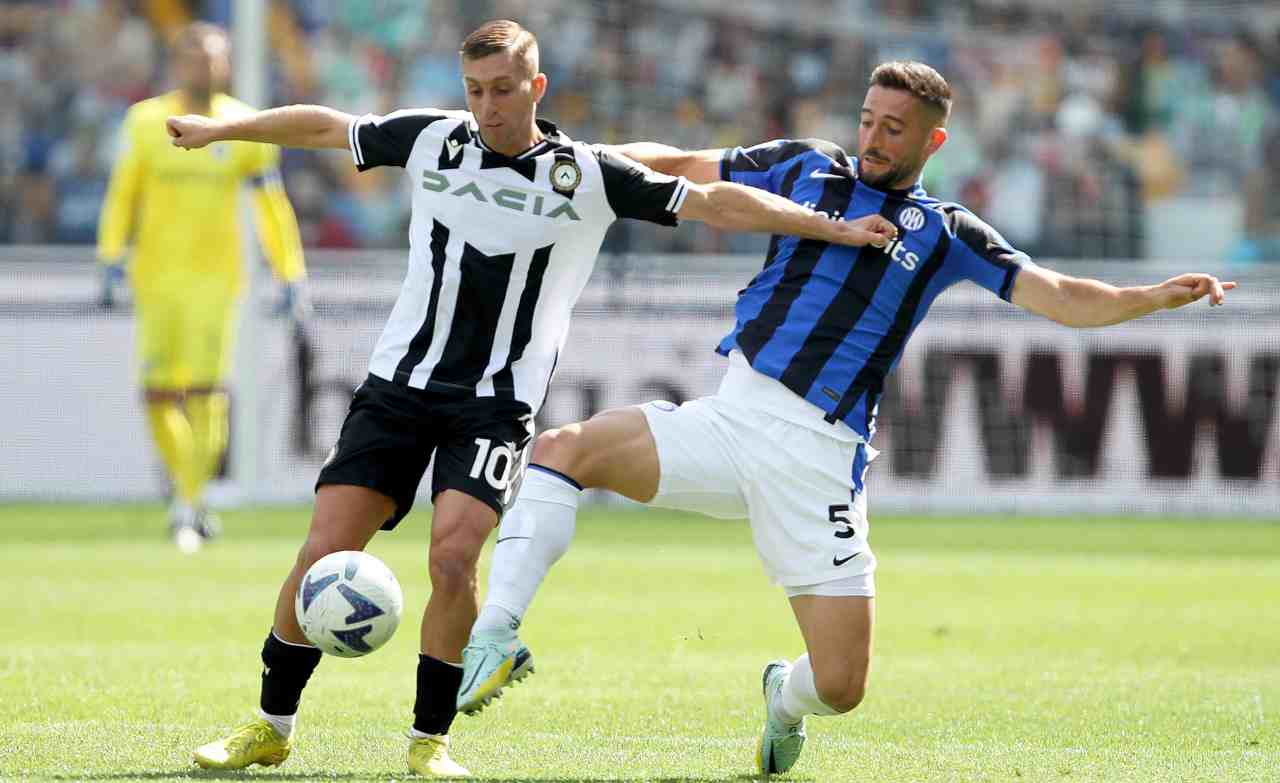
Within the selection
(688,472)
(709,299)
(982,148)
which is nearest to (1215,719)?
(688,472)

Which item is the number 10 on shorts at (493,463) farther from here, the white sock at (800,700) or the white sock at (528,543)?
the white sock at (800,700)

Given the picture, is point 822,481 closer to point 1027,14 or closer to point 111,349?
point 111,349

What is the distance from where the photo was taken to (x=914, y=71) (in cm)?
562

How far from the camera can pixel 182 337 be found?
38.9 feet

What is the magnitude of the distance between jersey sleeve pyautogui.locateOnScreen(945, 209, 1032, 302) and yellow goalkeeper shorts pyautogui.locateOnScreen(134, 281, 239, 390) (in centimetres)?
702

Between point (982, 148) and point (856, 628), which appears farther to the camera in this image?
point (982, 148)

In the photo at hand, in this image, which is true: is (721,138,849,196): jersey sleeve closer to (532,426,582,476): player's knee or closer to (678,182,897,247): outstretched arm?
(678,182,897,247): outstretched arm

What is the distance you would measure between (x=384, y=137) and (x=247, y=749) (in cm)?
174

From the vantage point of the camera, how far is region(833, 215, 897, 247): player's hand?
17.8 feet

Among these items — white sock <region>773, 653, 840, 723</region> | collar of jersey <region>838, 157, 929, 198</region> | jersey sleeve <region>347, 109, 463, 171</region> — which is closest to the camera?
white sock <region>773, 653, 840, 723</region>

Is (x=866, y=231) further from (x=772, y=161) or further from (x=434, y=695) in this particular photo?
(x=434, y=695)

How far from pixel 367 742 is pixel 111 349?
9.16 metres

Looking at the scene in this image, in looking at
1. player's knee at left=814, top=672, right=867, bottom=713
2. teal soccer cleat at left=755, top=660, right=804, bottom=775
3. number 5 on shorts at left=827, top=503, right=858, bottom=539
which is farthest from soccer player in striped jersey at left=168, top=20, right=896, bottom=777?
player's knee at left=814, top=672, right=867, bottom=713

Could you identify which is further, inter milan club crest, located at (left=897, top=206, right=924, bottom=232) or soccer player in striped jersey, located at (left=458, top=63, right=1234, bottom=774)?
inter milan club crest, located at (left=897, top=206, right=924, bottom=232)
